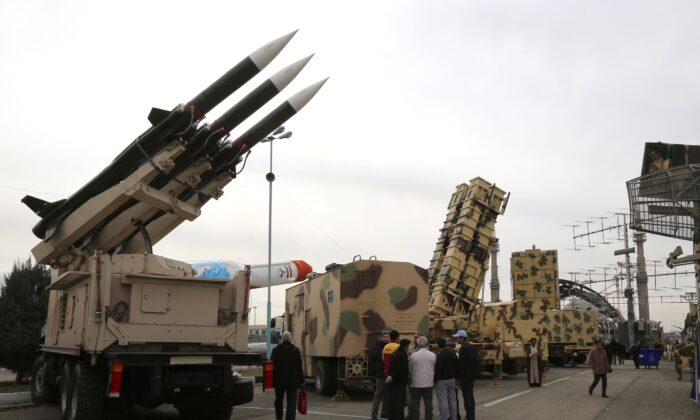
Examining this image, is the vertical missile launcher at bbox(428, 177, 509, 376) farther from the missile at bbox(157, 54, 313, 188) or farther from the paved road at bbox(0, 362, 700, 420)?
the missile at bbox(157, 54, 313, 188)

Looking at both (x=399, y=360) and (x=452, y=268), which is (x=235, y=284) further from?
(x=452, y=268)

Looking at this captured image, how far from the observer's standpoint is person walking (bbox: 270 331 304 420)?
8.62m

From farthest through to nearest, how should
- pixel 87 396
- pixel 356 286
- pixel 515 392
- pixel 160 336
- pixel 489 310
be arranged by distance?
1. pixel 489 310
2. pixel 515 392
3. pixel 356 286
4. pixel 160 336
5. pixel 87 396

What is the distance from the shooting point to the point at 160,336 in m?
8.78

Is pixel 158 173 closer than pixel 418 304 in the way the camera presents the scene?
Yes

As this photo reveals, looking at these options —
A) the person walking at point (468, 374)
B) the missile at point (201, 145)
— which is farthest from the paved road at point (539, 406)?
the missile at point (201, 145)

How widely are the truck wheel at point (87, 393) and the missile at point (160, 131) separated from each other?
325cm

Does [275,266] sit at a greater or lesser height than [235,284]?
greater

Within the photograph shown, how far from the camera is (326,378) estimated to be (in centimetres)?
1335

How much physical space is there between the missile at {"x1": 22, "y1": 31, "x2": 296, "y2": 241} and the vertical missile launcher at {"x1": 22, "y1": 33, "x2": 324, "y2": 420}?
19 millimetres

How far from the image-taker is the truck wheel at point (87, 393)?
8.16 metres

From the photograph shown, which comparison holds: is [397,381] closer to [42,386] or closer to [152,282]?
[152,282]

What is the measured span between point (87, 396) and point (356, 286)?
575 cm

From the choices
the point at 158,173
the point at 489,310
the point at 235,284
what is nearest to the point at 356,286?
the point at 235,284
